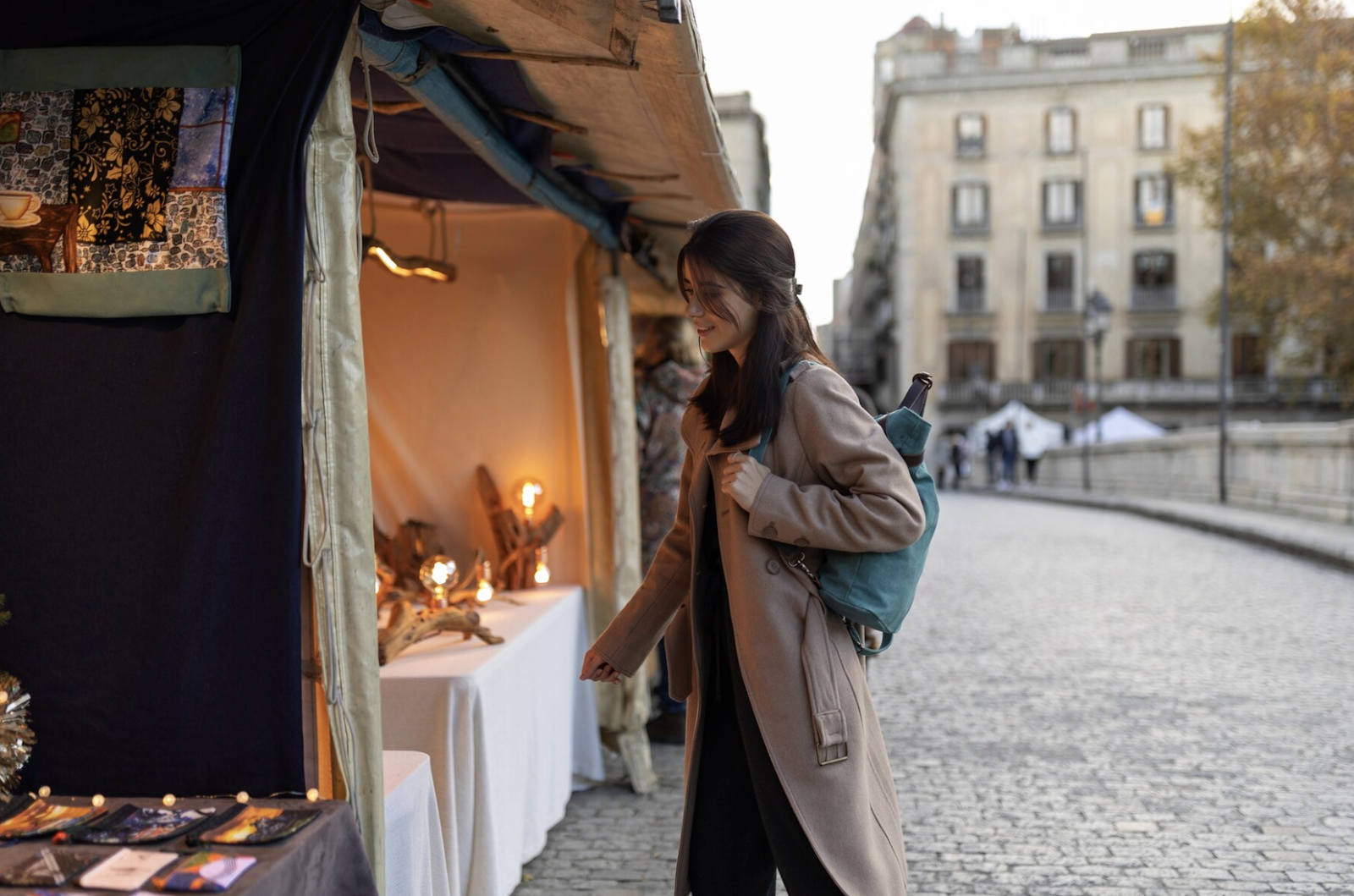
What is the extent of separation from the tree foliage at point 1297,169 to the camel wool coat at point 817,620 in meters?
27.5

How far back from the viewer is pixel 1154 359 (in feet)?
163

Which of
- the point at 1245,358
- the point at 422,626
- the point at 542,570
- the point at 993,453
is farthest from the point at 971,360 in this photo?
the point at 422,626

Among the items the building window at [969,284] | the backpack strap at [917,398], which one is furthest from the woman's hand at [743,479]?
the building window at [969,284]

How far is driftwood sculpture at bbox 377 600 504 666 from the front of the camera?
4055 mm

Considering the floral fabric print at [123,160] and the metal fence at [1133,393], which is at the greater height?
the floral fabric print at [123,160]

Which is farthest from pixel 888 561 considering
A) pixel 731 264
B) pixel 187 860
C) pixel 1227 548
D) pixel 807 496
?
pixel 1227 548

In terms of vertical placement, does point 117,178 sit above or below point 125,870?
above

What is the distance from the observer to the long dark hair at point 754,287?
2.52m

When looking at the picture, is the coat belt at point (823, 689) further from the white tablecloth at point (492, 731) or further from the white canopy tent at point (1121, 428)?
the white canopy tent at point (1121, 428)

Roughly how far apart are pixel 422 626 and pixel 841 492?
7.10 feet

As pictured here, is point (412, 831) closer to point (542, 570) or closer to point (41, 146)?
point (41, 146)

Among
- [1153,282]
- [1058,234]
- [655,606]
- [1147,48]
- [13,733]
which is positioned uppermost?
[1147,48]

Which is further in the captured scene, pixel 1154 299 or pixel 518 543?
pixel 1154 299

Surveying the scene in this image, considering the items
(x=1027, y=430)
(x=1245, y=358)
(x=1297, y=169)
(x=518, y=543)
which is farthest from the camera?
(x=1245, y=358)
